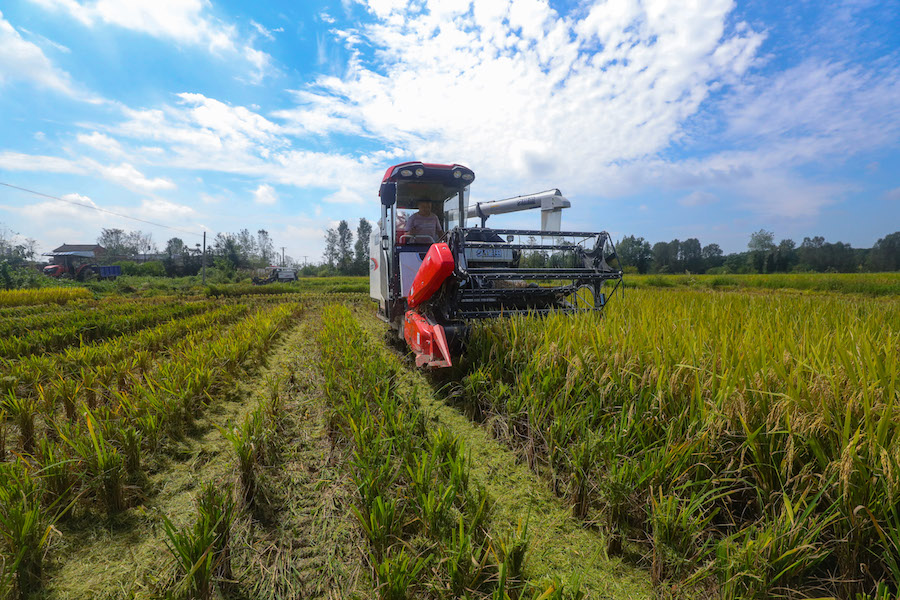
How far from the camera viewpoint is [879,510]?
1.40 meters

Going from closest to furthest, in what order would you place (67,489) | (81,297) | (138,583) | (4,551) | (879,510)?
(879,510)
(138,583)
(4,551)
(67,489)
(81,297)

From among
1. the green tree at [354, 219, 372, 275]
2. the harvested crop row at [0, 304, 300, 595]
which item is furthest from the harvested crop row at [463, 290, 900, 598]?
the green tree at [354, 219, 372, 275]

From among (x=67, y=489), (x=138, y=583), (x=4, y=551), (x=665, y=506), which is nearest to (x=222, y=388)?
(x=67, y=489)

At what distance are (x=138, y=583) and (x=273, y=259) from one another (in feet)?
292

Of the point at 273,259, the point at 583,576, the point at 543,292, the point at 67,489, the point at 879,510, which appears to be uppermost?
the point at 273,259

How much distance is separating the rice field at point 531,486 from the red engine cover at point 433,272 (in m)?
0.93

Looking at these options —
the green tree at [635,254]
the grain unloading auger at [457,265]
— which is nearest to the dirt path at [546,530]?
the grain unloading auger at [457,265]

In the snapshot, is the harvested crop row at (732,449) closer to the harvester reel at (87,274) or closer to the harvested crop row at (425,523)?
the harvested crop row at (425,523)

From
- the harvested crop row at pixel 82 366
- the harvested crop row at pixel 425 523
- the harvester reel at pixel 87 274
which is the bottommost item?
the harvested crop row at pixel 425 523

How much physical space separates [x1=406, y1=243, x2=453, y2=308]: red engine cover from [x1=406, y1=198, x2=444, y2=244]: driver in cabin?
199 cm

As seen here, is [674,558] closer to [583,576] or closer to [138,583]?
[583,576]

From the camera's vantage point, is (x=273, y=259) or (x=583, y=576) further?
(x=273, y=259)

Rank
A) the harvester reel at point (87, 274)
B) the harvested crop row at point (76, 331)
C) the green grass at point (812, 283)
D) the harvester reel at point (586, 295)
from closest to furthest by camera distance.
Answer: the harvester reel at point (586, 295), the harvested crop row at point (76, 331), the green grass at point (812, 283), the harvester reel at point (87, 274)

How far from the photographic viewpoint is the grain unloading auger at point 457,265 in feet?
12.9
